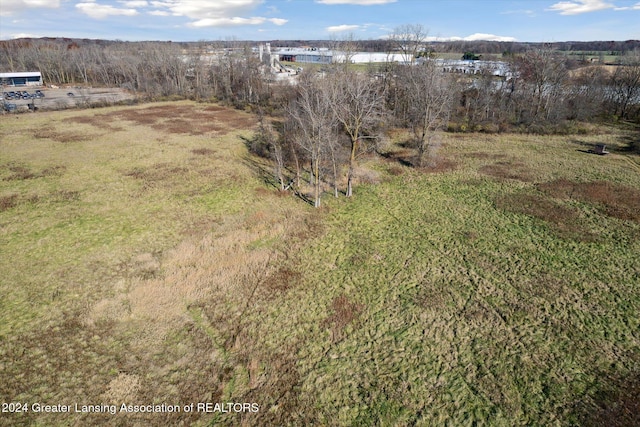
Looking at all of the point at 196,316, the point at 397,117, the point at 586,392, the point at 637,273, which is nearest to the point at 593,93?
the point at 397,117

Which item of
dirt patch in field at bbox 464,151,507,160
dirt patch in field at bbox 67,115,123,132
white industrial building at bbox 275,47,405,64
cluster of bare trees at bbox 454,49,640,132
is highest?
white industrial building at bbox 275,47,405,64

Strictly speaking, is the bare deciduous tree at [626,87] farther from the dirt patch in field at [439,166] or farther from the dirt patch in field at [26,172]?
the dirt patch in field at [26,172]

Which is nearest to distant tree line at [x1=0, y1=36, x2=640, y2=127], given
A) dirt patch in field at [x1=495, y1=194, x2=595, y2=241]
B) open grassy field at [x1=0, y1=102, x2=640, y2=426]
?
dirt patch in field at [x1=495, y1=194, x2=595, y2=241]

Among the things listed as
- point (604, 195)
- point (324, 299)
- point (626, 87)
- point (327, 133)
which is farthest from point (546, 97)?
point (324, 299)

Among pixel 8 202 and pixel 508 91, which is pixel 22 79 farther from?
pixel 508 91

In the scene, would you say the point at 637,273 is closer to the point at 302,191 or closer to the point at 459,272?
the point at 459,272

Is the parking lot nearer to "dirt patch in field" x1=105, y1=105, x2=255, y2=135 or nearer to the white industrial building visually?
"dirt patch in field" x1=105, y1=105, x2=255, y2=135

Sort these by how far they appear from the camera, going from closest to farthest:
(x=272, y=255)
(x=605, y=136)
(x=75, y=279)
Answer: (x=75, y=279) < (x=272, y=255) < (x=605, y=136)

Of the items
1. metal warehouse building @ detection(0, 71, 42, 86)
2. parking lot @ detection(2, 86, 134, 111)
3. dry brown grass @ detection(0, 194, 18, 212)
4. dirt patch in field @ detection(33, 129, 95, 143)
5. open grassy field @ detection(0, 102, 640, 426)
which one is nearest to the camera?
open grassy field @ detection(0, 102, 640, 426)
